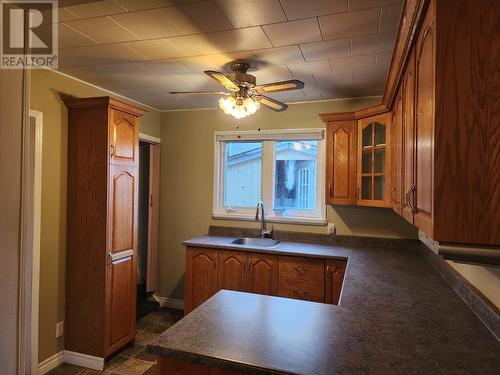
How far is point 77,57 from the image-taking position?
2311mm

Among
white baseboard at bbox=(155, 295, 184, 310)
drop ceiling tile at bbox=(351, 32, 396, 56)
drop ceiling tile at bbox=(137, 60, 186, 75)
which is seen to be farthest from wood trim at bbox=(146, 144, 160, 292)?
drop ceiling tile at bbox=(351, 32, 396, 56)

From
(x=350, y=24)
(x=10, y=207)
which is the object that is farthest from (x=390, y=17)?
(x=10, y=207)

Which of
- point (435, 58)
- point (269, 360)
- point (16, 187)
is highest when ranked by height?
point (435, 58)

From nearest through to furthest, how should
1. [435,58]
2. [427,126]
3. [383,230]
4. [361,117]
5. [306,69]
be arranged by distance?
→ 1. [435,58]
2. [427,126]
3. [306,69]
4. [361,117]
5. [383,230]

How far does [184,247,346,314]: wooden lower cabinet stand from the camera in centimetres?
273

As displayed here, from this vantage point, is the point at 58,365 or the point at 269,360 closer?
the point at 269,360

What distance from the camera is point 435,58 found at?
0.93 metres

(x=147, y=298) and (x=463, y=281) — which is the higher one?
(x=463, y=281)

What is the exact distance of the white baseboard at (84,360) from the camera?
2535 mm

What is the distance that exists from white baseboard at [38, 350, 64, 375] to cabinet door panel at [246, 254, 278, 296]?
1639 mm

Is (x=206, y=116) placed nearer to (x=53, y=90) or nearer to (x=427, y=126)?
(x=53, y=90)

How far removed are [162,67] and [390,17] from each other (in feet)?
5.36

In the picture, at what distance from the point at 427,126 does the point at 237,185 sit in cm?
280

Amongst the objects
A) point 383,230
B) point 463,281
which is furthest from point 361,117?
point 463,281
